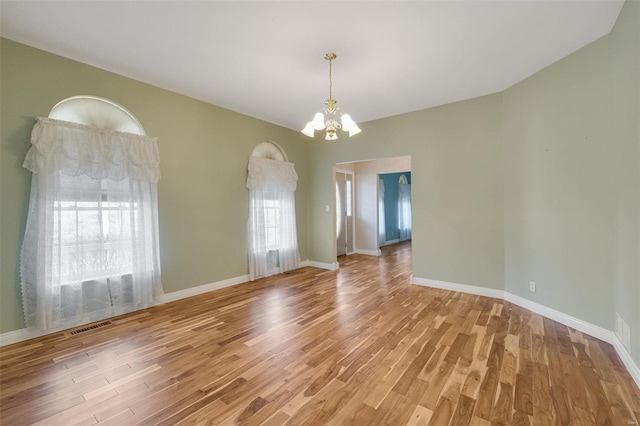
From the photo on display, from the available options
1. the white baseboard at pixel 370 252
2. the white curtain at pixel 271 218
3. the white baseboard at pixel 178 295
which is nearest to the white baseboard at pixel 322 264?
the white baseboard at pixel 178 295

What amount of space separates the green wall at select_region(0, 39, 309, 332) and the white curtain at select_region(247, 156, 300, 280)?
7.5 inches

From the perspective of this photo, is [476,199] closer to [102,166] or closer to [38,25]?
[102,166]

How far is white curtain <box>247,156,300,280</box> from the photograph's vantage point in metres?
4.74

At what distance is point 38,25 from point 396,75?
11.7 feet

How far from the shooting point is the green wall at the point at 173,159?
2.59 m

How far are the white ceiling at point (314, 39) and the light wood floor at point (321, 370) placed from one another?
2.89 metres

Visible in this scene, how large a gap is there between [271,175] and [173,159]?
1715 millimetres

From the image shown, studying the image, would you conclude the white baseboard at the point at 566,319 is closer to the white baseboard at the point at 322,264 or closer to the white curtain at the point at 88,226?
the white baseboard at the point at 322,264

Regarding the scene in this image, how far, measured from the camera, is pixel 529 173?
3.28m

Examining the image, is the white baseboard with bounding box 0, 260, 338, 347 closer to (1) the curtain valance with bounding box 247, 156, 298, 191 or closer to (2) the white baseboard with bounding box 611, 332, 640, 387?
(1) the curtain valance with bounding box 247, 156, 298, 191

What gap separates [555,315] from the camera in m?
2.96

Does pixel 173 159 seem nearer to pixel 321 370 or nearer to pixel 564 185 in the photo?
pixel 321 370

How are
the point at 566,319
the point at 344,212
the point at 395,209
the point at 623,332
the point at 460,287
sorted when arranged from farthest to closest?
the point at 395,209 < the point at 344,212 < the point at 460,287 < the point at 566,319 < the point at 623,332

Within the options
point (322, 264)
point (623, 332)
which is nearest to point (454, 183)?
point (623, 332)
